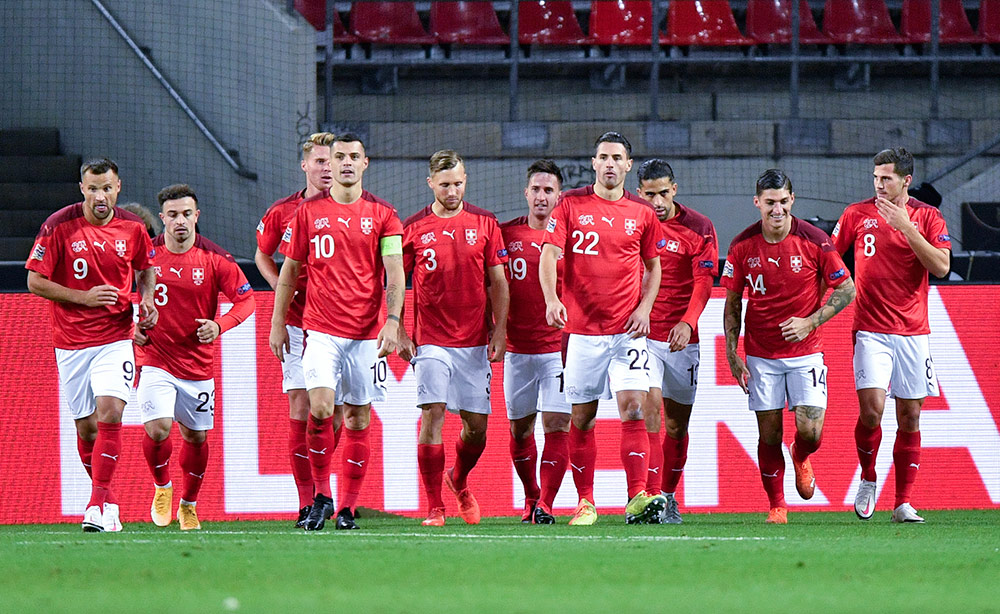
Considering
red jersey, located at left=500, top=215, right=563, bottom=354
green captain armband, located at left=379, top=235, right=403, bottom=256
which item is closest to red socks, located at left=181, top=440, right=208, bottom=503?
green captain armband, located at left=379, top=235, right=403, bottom=256

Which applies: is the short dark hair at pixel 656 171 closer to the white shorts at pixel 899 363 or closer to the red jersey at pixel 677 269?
the red jersey at pixel 677 269

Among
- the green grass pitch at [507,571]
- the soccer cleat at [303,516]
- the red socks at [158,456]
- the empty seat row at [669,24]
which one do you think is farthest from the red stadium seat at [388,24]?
the green grass pitch at [507,571]

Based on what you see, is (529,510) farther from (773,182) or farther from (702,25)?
(702,25)

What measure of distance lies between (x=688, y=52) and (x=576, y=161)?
325 centimetres

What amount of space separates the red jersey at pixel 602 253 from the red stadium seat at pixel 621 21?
29.0 ft

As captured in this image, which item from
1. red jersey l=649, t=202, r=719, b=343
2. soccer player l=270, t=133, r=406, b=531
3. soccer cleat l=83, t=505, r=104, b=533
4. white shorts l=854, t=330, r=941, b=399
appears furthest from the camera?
red jersey l=649, t=202, r=719, b=343

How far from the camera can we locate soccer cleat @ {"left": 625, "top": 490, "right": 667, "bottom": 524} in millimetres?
7660

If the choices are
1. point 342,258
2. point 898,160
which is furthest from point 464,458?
point 898,160

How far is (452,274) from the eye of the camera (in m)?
7.95

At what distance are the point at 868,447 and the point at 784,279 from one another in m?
1.18

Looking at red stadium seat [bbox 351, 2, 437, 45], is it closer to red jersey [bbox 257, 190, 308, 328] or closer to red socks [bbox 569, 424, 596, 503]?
red jersey [bbox 257, 190, 308, 328]

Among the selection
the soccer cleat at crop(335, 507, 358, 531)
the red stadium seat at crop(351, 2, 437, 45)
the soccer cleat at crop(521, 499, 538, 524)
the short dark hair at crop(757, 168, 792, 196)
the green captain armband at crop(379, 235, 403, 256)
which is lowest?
the soccer cleat at crop(521, 499, 538, 524)

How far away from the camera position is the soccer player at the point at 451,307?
7.87 metres

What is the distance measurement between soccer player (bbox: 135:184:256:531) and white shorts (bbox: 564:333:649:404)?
2094mm
